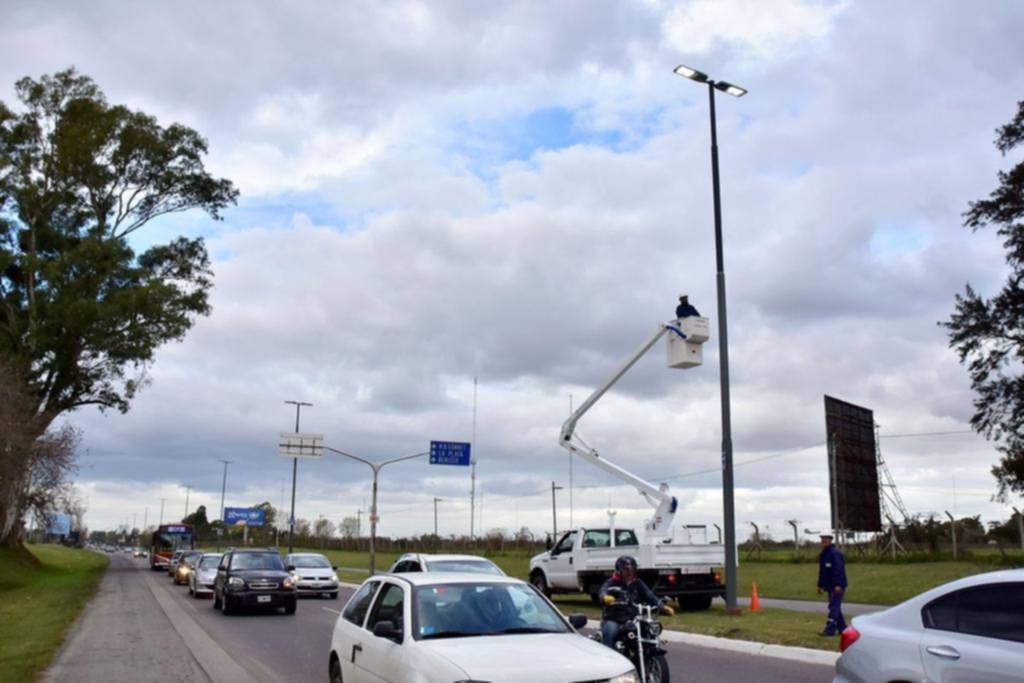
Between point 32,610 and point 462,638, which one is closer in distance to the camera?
point 462,638

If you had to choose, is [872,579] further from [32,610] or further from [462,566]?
[32,610]

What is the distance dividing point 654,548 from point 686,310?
5374 millimetres

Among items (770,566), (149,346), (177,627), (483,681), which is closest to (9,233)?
→ (149,346)

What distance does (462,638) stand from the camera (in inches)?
280

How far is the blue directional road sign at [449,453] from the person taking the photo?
4250 cm

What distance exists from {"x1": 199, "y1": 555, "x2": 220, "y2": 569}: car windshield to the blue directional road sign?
1173 cm

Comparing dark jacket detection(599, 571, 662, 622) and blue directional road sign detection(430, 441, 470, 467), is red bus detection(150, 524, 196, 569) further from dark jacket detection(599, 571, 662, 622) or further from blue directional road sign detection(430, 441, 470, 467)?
dark jacket detection(599, 571, 662, 622)

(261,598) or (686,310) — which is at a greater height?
(686,310)

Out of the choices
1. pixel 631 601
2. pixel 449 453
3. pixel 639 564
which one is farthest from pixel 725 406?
pixel 449 453

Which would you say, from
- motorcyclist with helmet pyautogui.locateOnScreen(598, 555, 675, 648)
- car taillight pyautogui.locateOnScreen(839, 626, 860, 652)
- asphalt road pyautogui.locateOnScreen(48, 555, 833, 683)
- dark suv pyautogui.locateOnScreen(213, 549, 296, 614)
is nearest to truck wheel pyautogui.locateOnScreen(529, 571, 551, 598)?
asphalt road pyautogui.locateOnScreen(48, 555, 833, 683)

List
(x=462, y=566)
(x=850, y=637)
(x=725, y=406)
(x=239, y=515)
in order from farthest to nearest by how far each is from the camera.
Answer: (x=239, y=515), (x=725, y=406), (x=462, y=566), (x=850, y=637)

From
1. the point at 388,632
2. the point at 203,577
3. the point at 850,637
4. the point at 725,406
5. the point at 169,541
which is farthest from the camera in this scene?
the point at 169,541

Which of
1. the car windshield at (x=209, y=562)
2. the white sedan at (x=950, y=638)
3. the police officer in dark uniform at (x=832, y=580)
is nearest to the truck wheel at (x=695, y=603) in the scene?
the police officer in dark uniform at (x=832, y=580)

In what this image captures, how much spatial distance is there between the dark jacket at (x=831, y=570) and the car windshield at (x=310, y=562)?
62.8 feet
